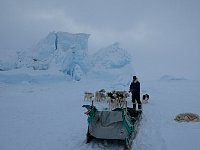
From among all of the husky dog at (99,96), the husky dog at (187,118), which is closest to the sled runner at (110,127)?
the husky dog at (187,118)

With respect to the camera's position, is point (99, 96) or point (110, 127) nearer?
point (110, 127)

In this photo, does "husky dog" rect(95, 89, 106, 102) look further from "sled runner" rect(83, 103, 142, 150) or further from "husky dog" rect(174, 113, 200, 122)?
"sled runner" rect(83, 103, 142, 150)

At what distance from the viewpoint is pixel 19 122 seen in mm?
9773

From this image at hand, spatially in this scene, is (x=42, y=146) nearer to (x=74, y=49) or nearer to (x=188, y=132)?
(x=188, y=132)

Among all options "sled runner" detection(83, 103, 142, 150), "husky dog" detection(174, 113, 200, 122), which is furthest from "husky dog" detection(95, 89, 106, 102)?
"sled runner" detection(83, 103, 142, 150)

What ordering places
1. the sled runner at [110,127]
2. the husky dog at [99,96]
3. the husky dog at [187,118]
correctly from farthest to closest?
the husky dog at [99,96] < the husky dog at [187,118] < the sled runner at [110,127]

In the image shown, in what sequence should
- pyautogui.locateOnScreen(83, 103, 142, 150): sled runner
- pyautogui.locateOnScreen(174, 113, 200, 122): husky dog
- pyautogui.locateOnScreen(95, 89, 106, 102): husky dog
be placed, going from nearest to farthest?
pyautogui.locateOnScreen(83, 103, 142, 150): sled runner
pyautogui.locateOnScreen(174, 113, 200, 122): husky dog
pyautogui.locateOnScreen(95, 89, 106, 102): husky dog

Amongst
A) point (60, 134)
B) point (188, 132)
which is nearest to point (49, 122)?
point (60, 134)

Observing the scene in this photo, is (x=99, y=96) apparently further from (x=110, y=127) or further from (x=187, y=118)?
(x=110, y=127)

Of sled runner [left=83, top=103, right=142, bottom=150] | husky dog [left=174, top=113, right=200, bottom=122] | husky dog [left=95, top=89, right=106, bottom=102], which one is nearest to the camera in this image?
sled runner [left=83, top=103, right=142, bottom=150]

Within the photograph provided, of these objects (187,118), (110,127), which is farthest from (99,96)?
(110,127)

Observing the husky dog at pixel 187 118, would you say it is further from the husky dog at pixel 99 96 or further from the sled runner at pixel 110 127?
the husky dog at pixel 99 96

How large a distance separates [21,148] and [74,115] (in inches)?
173

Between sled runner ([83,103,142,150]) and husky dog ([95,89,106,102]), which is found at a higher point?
husky dog ([95,89,106,102])
